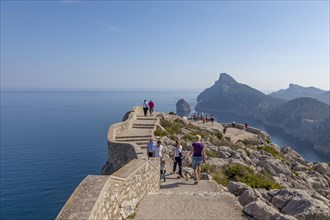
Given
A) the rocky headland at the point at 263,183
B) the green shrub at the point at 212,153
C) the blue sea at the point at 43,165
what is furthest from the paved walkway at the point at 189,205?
the blue sea at the point at 43,165

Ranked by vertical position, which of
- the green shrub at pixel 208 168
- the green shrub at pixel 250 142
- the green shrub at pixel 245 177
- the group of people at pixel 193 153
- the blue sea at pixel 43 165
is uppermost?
the group of people at pixel 193 153

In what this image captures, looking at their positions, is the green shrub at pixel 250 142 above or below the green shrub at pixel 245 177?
below

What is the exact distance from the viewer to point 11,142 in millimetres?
75875

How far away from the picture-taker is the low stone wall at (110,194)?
5.30 meters

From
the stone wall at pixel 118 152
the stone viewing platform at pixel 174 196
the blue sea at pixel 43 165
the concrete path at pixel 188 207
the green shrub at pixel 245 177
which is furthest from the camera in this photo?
the blue sea at pixel 43 165

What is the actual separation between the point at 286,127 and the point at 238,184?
584 feet

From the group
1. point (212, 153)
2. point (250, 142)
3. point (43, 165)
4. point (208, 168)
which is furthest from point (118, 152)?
point (43, 165)

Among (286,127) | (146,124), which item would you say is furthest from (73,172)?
(286,127)

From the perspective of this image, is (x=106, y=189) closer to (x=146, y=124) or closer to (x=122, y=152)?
(x=122, y=152)

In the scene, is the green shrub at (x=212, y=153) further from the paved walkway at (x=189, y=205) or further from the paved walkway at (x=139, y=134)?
the paved walkway at (x=189, y=205)

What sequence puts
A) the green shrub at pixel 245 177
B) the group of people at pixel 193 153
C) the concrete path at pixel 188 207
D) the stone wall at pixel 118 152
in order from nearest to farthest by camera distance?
the concrete path at pixel 188 207 → the group of people at pixel 193 153 → the green shrub at pixel 245 177 → the stone wall at pixel 118 152

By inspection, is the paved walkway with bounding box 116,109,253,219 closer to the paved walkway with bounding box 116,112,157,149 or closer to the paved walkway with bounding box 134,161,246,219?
the paved walkway with bounding box 134,161,246,219

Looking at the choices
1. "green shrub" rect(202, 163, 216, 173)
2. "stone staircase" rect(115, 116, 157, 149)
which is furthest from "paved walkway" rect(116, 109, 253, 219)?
"stone staircase" rect(115, 116, 157, 149)

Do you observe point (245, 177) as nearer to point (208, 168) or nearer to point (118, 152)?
point (208, 168)
